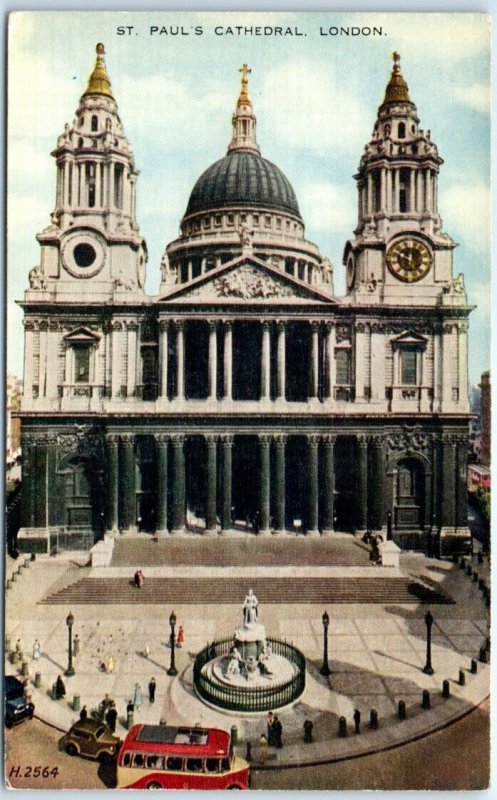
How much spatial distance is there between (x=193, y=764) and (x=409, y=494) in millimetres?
16197

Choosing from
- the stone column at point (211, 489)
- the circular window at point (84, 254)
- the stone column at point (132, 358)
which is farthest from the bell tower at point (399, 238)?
the circular window at point (84, 254)

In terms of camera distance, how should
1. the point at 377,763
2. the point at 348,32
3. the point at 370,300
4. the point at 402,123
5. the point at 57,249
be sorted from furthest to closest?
the point at 370,300 < the point at 57,249 < the point at 402,123 < the point at 348,32 < the point at 377,763

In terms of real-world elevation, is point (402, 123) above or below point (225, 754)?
above

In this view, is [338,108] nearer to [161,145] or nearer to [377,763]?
[161,145]

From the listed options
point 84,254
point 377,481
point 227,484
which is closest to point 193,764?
point 227,484

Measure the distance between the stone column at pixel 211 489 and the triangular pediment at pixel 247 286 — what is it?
631 centimetres

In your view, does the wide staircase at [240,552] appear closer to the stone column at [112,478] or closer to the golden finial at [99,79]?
the stone column at [112,478]

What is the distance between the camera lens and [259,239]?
34125mm

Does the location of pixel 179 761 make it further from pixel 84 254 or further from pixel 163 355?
pixel 84 254

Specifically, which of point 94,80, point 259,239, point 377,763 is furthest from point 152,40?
point 377,763

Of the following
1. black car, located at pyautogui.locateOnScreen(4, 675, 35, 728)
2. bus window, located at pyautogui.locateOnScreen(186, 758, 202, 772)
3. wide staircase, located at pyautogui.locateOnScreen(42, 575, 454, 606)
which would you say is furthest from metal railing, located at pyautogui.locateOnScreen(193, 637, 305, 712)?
black car, located at pyautogui.locateOnScreen(4, 675, 35, 728)

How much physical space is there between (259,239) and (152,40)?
50.7 feet

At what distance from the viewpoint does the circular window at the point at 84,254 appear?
1113 inches

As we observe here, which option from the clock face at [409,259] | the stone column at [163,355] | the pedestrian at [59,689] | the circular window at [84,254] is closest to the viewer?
the pedestrian at [59,689]
